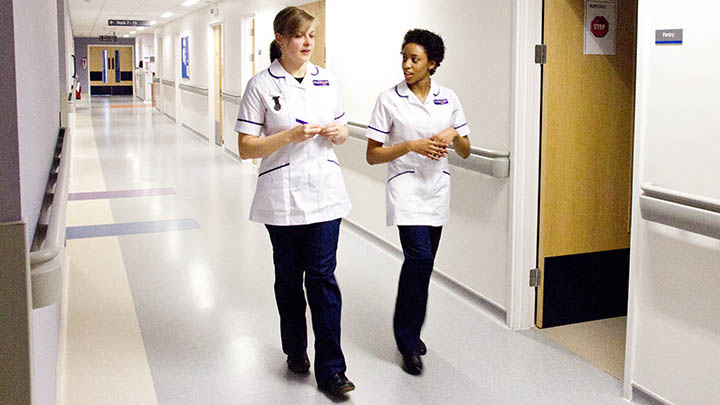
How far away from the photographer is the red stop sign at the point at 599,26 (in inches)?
151

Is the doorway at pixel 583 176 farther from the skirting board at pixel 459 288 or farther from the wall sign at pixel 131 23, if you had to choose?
the wall sign at pixel 131 23

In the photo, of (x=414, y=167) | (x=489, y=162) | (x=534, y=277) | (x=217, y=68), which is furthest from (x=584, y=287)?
(x=217, y=68)

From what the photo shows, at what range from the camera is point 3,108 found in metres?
1.53

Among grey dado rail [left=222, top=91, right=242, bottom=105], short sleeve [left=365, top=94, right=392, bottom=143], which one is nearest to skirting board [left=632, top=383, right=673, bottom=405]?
short sleeve [left=365, top=94, right=392, bottom=143]

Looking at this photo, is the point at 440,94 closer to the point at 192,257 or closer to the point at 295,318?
the point at 295,318

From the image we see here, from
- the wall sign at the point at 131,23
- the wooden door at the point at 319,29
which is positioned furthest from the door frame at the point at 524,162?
the wall sign at the point at 131,23

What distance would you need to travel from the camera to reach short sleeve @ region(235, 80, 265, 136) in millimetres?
3010

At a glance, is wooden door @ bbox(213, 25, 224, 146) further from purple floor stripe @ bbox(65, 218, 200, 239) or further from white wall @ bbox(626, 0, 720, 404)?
white wall @ bbox(626, 0, 720, 404)

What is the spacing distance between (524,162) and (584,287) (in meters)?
0.85

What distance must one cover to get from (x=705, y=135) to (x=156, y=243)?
435cm

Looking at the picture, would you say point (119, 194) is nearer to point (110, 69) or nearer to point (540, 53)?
point (540, 53)

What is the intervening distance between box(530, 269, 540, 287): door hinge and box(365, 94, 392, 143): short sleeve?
1199 millimetres

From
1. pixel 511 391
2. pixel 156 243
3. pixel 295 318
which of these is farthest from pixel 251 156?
pixel 156 243

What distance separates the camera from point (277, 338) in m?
3.79
